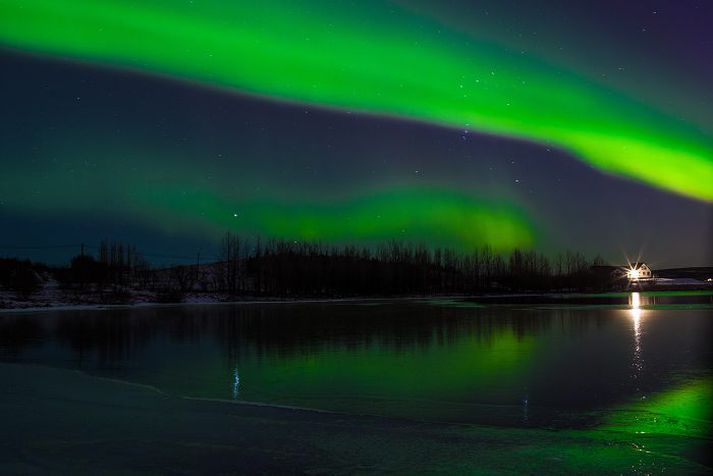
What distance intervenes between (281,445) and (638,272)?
151447 millimetres

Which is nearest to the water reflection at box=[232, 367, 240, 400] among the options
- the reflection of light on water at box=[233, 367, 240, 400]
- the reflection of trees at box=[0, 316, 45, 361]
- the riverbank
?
the reflection of light on water at box=[233, 367, 240, 400]

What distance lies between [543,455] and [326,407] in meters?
3.96

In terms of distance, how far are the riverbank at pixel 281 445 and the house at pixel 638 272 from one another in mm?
147387

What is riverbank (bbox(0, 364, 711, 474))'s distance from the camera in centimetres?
669

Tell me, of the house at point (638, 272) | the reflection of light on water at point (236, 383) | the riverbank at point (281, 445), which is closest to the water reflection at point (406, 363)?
the reflection of light on water at point (236, 383)

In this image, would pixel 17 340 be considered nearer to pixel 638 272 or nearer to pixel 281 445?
pixel 281 445

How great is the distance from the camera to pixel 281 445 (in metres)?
7.66

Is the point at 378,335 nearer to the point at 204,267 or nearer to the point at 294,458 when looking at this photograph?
the point at 294,458

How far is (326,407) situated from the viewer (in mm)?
10047

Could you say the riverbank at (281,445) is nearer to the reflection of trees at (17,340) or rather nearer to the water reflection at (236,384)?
the water reflection at (236,384)

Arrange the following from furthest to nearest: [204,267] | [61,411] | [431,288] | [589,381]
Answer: [204,267] → [431,288] → [589,381] → [61,411]

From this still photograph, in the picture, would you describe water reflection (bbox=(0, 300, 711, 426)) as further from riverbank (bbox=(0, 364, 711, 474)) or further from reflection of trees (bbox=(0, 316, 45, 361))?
riverbank (bbox=(0, 364, 711, 474))

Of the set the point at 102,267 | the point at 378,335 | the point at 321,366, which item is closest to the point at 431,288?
the point at 102,267

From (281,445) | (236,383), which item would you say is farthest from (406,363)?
(281,445)
